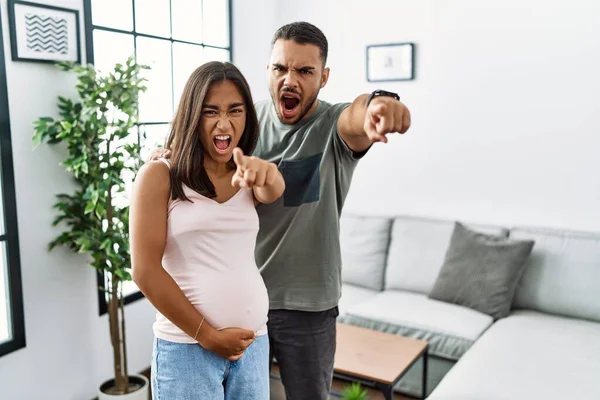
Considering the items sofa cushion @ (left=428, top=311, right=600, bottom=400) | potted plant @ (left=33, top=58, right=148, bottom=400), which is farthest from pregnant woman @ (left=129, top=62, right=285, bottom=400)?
potted plant @ (left=33, top=58, right=148, bottom=400)

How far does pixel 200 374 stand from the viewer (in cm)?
114

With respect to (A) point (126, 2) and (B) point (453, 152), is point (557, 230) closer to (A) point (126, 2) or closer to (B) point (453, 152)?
(B) point (453, 152)

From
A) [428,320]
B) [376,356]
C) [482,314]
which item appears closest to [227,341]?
[376,356]

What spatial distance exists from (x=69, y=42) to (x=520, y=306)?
8.39 feet

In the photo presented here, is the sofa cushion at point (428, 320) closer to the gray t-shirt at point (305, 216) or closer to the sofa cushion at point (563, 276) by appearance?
the sofa cushion at point (563, 276)

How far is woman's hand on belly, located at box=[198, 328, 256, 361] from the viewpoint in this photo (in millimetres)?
1125

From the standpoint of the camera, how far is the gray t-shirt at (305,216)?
1394 millimetres

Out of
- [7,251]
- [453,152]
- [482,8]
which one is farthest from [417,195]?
[7,251]

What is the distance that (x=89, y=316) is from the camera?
2.74 metres

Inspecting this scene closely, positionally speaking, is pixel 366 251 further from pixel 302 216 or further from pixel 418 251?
pixel 302 216

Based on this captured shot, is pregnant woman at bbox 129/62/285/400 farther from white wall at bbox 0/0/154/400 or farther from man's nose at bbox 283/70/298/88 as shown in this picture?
white wall at bbox 0/0/154/400

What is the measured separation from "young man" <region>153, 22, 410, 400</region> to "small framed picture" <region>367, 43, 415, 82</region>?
2088mm

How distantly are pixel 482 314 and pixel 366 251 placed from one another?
80cm

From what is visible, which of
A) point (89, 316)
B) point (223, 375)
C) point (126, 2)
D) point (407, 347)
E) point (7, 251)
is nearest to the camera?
point (223, 375)
